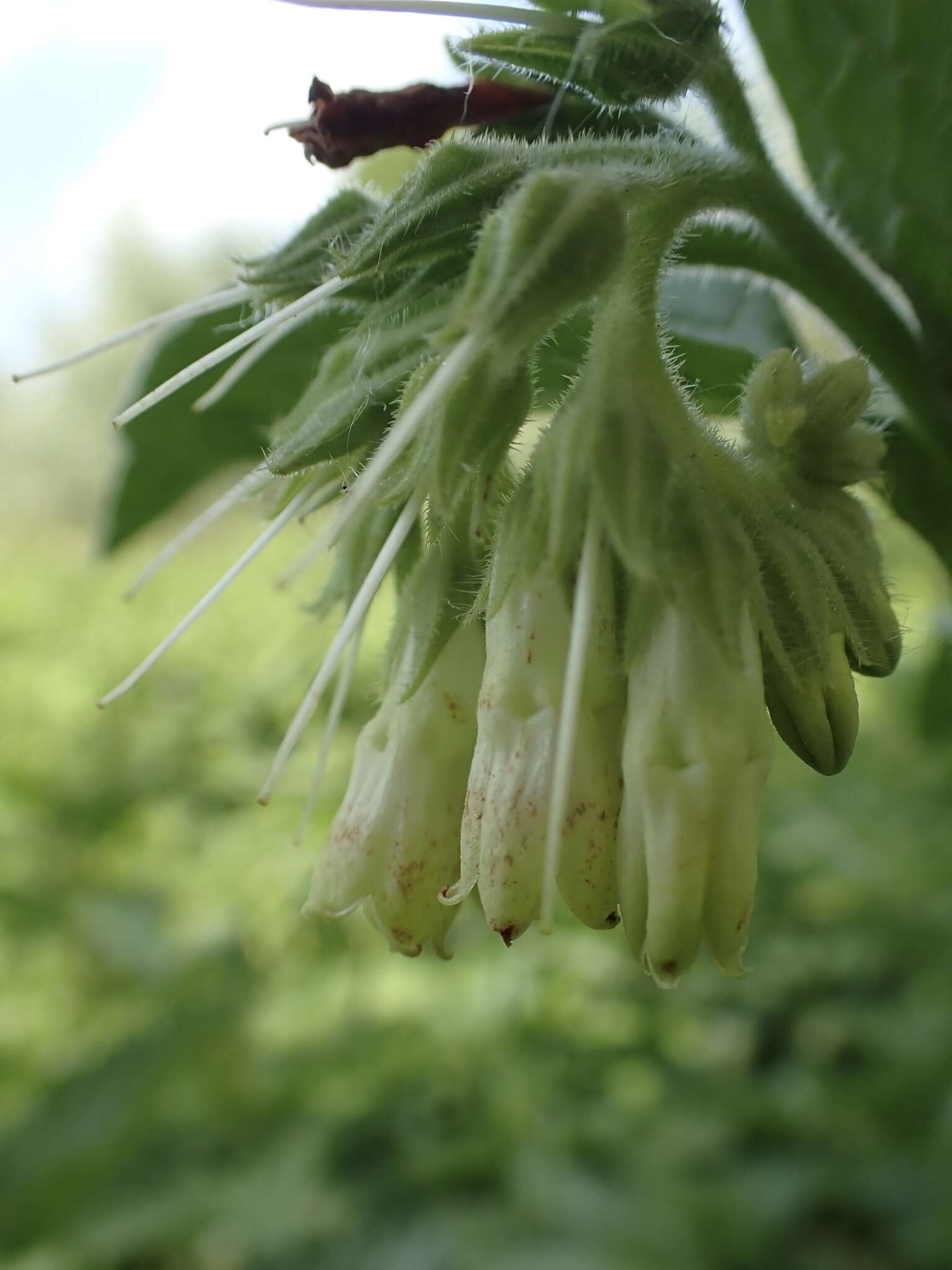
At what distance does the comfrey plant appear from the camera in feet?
2.49

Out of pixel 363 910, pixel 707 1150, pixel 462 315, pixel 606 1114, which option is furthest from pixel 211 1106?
pixel 462 315

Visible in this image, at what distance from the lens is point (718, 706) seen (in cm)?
77

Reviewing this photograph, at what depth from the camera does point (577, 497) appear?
79 cm

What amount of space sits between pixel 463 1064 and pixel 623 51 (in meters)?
2.47

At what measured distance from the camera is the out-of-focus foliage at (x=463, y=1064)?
2420 mm

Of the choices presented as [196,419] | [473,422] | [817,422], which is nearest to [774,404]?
[817,422]

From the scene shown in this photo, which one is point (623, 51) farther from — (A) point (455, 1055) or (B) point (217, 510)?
(A) point (455, 1055)

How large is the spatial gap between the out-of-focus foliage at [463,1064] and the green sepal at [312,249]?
47.6 inches

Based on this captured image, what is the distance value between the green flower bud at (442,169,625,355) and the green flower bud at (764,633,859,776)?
0.31 m

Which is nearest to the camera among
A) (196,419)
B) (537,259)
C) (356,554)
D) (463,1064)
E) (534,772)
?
(537,259)

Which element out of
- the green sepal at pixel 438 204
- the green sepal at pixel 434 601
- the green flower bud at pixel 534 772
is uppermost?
the green sepal at pixel 438 204

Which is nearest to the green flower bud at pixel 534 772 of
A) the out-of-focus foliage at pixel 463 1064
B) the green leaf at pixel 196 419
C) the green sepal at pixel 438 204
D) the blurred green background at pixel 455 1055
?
the green sepal at pixel 438 204

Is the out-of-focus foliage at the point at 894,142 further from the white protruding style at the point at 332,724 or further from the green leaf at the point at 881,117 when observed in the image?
the white protruding style at the point at 332,724

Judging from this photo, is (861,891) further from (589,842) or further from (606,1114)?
(589,842)
